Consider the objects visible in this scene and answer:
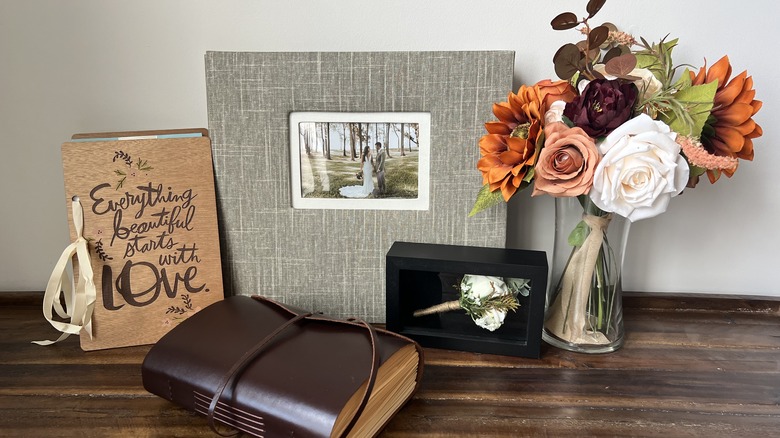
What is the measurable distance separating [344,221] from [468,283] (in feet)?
0.67

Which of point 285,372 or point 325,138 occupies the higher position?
point 325,138

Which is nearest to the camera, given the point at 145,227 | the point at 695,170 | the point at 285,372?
the point at 285,372

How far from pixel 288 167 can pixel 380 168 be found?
136 millimetres

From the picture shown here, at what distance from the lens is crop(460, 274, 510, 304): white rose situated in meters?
0.77

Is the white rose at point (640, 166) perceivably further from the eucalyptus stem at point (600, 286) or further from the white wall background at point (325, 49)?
the white wall background at point (325, 49)

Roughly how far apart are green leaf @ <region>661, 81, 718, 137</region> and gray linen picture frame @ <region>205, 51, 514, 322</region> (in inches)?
8.7

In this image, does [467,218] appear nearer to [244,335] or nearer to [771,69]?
[244,335]

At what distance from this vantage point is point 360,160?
83cm

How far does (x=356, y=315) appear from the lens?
0.87m

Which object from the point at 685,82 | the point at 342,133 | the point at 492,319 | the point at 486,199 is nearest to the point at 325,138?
the point at 342,133

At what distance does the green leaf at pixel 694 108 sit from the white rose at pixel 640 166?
0.03 m

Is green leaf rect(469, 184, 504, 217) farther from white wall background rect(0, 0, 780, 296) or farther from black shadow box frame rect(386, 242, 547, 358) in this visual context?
white wall background rect(0, 0, 780, 296)

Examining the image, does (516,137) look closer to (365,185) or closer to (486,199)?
(486,199)

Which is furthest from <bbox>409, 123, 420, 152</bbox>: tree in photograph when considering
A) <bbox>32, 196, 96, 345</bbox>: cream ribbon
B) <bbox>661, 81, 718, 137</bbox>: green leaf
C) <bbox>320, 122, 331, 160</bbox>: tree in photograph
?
<bbox>32, 196, 96, 345</bbox>: cream ribbon
